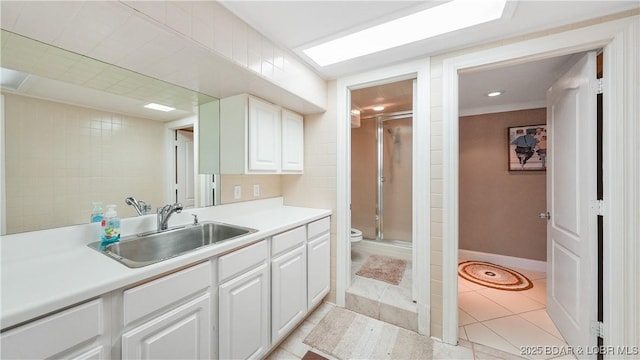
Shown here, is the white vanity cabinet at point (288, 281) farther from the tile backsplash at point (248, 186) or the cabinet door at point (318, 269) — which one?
the tile backsplash at point (248, 186)

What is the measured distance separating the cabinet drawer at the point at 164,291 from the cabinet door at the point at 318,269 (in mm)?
924

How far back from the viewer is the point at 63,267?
0.94 meters

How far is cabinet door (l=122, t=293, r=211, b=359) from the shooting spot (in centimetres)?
91

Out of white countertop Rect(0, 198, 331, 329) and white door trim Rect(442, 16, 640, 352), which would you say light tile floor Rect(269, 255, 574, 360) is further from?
white countertop Rect(0, 198, 331, 329)

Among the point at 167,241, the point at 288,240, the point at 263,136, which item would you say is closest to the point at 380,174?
the point at 263,136

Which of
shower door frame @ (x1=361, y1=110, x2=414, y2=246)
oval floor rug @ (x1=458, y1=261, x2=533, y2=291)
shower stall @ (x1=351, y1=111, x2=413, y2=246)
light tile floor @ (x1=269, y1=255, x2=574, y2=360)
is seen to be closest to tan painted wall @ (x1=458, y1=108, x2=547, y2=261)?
oval floor rug @ (x1=458, y1=261, x2=533, y2=291)

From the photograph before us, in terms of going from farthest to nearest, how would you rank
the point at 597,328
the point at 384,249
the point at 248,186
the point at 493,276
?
1. the point at 384,249
2. the point at 493,276
3. the point at 248,186
4. the point at 597,328

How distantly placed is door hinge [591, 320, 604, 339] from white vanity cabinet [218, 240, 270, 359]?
205 cm

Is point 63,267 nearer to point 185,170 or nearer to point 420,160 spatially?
point 185,170

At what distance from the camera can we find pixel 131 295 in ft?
2.90

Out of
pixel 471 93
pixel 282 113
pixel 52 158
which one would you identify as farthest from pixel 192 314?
pixel 471 93

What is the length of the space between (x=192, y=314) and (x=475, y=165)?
369 cm

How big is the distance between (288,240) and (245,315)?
519 mm

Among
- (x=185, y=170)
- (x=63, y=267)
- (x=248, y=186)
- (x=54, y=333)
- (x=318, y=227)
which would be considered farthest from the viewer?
(x=248, y=186)
